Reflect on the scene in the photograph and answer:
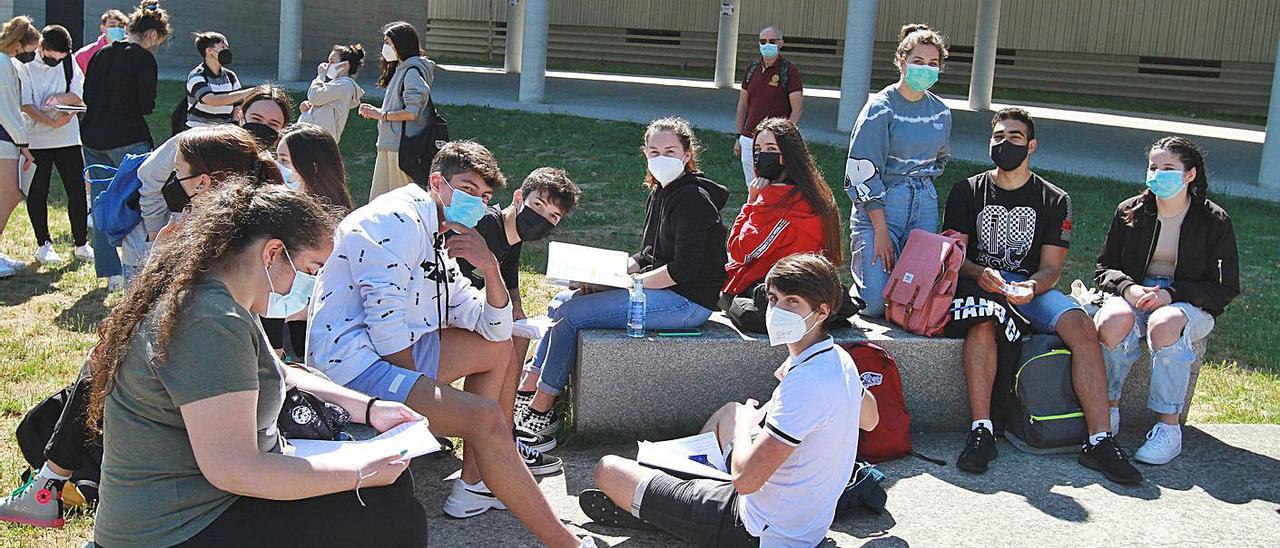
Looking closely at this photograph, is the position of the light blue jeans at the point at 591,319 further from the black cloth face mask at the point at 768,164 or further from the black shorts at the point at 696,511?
the black shorts at the point at 696,511

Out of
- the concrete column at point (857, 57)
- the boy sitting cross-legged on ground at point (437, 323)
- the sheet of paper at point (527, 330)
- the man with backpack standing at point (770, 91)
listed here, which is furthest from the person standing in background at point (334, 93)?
the concrete column at point (857, 57)

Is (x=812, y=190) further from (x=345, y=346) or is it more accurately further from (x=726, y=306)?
(x=345, y=346)

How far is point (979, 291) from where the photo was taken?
5652 mm

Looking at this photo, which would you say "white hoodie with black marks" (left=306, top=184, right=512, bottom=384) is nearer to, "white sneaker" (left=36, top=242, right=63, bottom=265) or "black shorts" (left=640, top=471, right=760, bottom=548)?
"black shorts" (left=640, top=471, right=760, bottom=548)

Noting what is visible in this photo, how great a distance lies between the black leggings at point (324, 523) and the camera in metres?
3.01

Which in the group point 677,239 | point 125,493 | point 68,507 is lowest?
point 68,507

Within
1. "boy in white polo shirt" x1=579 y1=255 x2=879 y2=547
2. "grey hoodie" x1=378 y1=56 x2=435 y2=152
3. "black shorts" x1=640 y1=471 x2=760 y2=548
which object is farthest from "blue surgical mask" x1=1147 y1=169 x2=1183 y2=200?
"grey hoodie" x1=378 y1=56 x2=435 y2=152

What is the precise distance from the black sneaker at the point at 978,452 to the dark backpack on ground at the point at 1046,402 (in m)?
0.21

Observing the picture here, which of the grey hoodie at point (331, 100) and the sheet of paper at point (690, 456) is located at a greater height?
the grey hoodie at point (331, 100)

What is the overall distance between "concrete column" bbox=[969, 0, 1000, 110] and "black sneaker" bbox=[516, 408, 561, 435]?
53.4 feet

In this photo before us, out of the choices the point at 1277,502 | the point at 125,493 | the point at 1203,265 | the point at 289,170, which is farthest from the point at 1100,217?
the point at 125,493

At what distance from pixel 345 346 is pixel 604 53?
2685 cm

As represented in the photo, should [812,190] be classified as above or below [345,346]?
above

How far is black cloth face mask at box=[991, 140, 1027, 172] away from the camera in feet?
18.6
